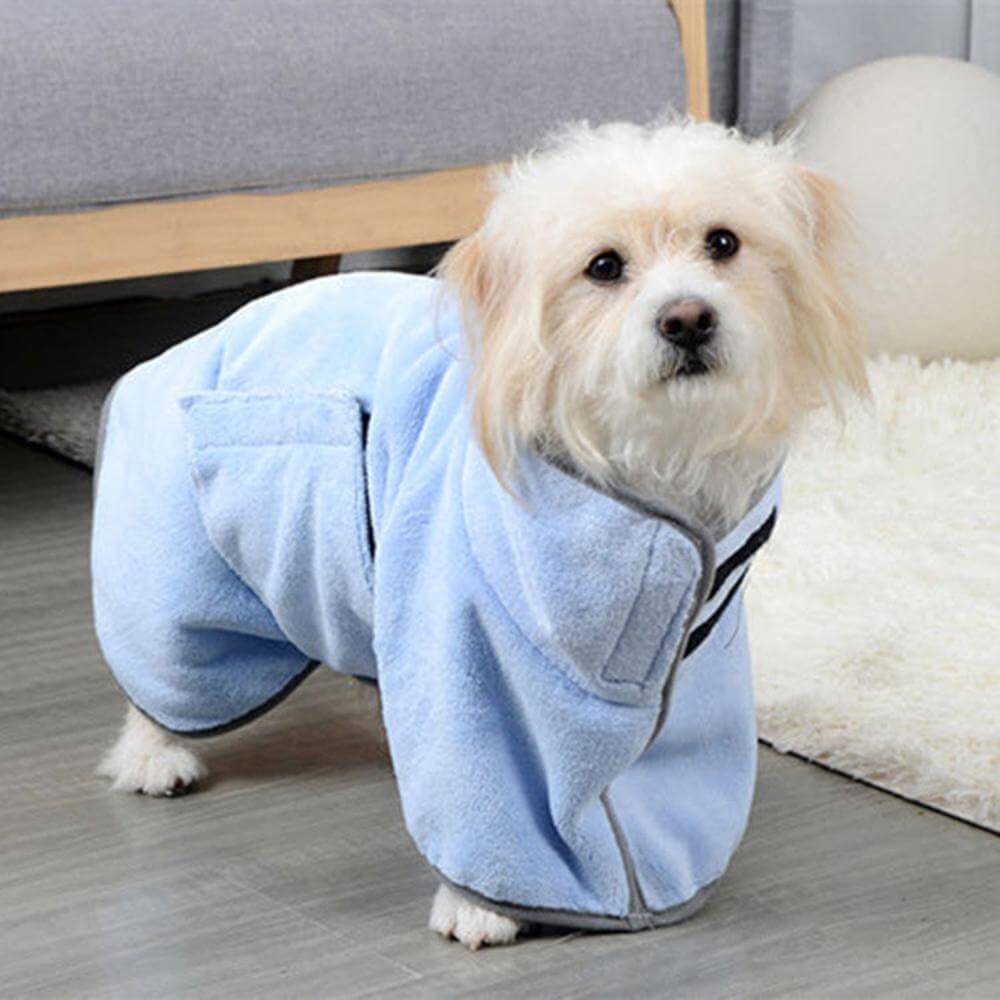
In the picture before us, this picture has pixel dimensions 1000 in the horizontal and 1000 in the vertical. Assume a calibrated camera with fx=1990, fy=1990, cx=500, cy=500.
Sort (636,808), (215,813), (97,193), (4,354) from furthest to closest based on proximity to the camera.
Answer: (4,354), (97,193), (215,813), (636,808)

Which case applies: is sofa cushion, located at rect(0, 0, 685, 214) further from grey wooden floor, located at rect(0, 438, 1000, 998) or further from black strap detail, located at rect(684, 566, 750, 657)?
black strap detail, located at rect(684, 566, 750, 657)

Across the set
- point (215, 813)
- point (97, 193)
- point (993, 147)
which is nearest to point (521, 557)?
point (215, 813)

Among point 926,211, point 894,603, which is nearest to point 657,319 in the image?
point 894,603

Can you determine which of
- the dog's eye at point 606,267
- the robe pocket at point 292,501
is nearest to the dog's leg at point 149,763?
the robe pocket at point 292,501

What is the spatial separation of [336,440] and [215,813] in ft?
1.06

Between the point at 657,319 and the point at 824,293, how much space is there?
0.14 m

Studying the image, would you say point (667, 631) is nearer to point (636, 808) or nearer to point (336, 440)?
point (636, 808)

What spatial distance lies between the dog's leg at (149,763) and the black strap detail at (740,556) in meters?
0.51

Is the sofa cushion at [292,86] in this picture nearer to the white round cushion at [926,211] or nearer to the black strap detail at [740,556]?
the white round cushion at [926,211]

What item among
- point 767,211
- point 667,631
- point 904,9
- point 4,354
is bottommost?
point 4,354

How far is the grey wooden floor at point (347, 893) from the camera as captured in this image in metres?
1.21

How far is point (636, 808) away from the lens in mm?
1290

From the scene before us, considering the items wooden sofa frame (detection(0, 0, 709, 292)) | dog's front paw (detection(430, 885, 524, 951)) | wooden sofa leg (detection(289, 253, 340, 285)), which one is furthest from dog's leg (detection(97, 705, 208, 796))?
wooden sofa leg (detection(289, 253, 340, 285))

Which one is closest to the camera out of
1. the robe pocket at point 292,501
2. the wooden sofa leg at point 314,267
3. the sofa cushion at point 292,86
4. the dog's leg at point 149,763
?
the robe pocket at point 292,501
